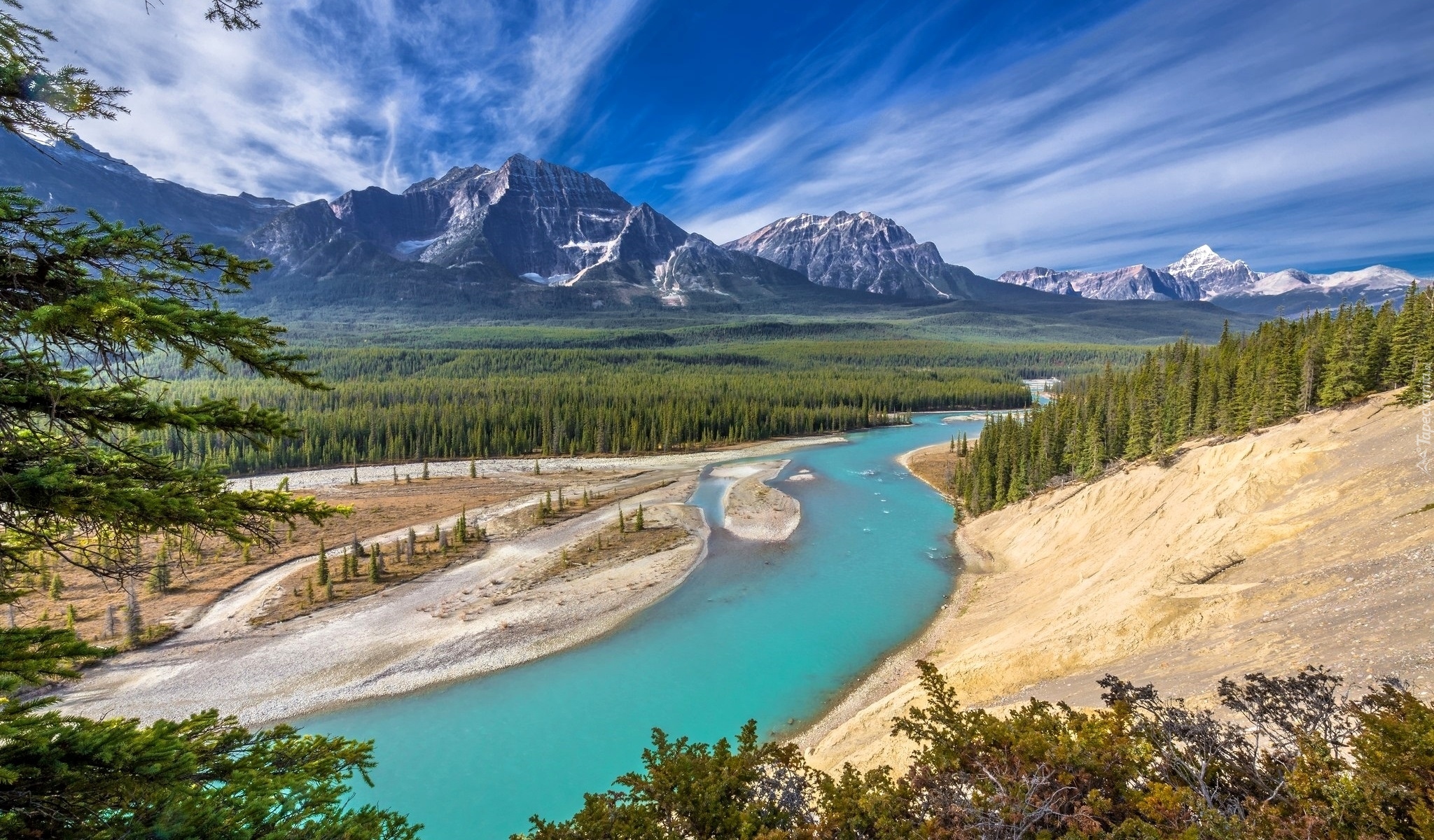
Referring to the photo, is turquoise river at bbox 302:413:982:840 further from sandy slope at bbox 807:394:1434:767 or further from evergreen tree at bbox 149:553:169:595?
evergreen tree at bbox 149:553:169:595

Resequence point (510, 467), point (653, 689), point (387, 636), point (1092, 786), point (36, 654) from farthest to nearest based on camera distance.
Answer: point (510, 467), point (387, 636), point (653, 689), point (1092, 786), point (36, 654)

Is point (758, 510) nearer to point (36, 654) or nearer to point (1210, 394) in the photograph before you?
point (1210, 394)

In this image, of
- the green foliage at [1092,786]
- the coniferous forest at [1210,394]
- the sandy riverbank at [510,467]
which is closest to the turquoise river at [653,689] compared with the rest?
the coniferous forest at [1210,394]

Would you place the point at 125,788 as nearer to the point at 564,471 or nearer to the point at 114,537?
the point at 114,537

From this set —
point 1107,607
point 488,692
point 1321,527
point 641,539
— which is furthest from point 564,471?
point 1321,527

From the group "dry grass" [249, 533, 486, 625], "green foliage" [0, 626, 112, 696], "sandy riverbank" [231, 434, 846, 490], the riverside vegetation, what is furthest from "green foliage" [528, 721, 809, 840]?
"sandy riverbank" [231, 434, 846, 490]

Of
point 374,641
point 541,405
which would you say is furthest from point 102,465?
point 541,405
